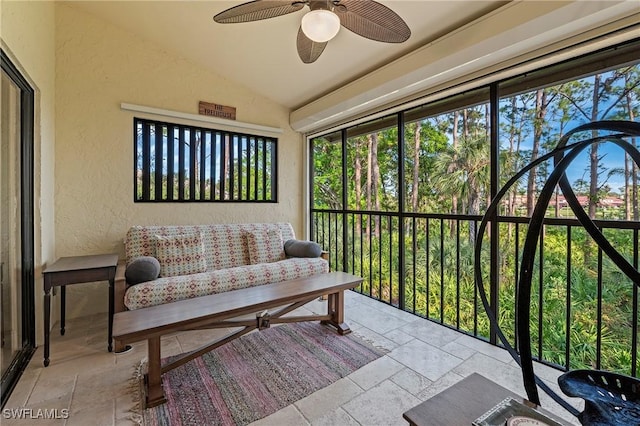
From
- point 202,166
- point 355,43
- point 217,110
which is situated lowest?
point 202,166

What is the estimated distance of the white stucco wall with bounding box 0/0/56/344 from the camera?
174cm

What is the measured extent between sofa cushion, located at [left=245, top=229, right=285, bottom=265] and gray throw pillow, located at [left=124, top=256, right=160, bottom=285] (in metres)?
0.98

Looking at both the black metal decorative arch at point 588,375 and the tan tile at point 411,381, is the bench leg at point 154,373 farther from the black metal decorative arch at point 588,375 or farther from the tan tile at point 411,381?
the black metal decorative arch at point 588,375

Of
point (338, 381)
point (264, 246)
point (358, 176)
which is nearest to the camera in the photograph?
point (338, 381)

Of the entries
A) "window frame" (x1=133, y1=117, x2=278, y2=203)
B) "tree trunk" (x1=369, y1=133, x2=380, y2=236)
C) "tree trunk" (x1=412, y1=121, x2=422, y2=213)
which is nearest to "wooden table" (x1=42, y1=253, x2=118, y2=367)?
"window frame" (x1=133, y1=117, x2=278, y2=203)

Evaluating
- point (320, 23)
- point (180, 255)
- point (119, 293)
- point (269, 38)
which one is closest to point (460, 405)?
point (320, 23)

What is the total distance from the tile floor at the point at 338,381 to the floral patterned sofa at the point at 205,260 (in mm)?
438

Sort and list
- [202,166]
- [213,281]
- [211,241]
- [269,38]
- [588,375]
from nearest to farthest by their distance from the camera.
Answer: [588,375]
[213,281]
[269,38]
[211,241]
[202,166]

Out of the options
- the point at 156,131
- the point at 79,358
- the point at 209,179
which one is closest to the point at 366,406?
the point at 79,358

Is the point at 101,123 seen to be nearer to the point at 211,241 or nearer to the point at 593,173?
the point at 211,241

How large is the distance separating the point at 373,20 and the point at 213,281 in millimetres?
2192

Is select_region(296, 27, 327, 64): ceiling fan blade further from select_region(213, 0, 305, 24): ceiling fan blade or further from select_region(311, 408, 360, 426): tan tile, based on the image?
select_region(311, 408, 360, 426): tan tile

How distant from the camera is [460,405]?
950 mm

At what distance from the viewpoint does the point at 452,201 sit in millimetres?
3742
